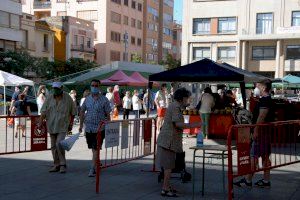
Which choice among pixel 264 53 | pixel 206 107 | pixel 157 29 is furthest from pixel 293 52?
pixel 157 29

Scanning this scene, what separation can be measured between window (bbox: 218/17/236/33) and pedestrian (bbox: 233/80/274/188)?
41943mm

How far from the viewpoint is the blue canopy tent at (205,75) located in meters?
12.2

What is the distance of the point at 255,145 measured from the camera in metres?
7.29

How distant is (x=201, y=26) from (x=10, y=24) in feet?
65.4

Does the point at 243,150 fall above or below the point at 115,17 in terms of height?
below

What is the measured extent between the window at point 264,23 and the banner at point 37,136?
132ft

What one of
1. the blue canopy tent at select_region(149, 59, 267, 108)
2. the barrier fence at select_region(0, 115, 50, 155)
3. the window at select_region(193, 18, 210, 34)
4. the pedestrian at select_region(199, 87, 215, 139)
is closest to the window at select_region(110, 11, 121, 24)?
the window at select_region(193, 18, 210, 34)

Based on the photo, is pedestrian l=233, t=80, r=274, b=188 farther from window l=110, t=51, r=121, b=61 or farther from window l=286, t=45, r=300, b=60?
window l=110, t=51, r=121, b=61

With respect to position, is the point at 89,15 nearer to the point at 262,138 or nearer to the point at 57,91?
the point at 57,91

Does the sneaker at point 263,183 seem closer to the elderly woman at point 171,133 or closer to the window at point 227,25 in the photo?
the elderly woman at point 171,133

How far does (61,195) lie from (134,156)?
7.47 feet

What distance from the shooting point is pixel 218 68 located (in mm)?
12523

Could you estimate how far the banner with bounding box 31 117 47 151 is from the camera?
31.1ft

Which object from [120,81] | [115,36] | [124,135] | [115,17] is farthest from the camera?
[115,36]
